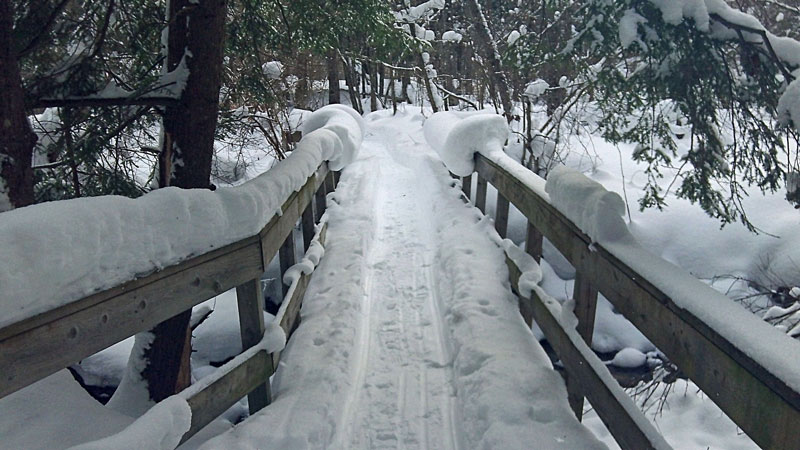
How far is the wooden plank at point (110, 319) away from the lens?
1.74 meters

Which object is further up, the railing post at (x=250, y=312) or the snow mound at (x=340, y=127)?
the snow mound at (x=340, y=127)

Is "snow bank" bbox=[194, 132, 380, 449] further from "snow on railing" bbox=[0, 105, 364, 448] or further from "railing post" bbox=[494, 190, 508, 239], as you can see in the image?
"railing post" bbox=[494, 190, 508, 239]

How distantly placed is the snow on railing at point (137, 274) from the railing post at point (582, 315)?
1.83 meters

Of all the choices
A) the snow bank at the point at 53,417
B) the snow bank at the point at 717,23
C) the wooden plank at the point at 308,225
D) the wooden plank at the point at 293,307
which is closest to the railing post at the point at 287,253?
the wooden plank at the point at 293,307

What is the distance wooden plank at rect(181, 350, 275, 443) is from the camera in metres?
2.69

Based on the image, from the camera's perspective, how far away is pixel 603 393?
2783 mm

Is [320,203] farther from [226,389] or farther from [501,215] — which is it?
[226,389]

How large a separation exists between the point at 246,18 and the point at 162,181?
1.78 m

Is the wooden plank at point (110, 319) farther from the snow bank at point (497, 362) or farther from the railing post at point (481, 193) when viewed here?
the railing post at point (481, 193)

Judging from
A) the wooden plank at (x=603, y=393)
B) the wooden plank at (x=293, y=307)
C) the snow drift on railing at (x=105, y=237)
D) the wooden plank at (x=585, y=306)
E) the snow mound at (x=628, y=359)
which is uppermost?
the snow drift on railing at (x=105, y=237)

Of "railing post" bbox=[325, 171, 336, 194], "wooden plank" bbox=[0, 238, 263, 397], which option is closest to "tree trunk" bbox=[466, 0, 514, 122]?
"railing post" bbox=[325, 171, 336, 194]

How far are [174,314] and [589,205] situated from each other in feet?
7.30

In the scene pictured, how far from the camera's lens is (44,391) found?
2.61 m

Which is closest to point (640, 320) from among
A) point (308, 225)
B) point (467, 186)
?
point (308, 225)
